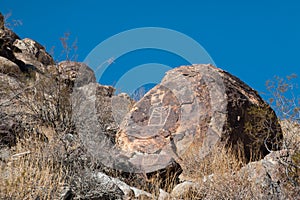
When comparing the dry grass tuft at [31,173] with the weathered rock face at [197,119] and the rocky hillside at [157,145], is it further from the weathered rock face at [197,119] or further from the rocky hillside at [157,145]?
the weathered rock face at [197,119]

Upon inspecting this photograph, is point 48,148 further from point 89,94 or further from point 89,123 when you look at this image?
point 89,94

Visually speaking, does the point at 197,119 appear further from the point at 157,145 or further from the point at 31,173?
the point at 31,173

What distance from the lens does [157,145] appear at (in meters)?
7.74

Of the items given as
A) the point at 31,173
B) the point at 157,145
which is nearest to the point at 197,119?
the point at 157,145

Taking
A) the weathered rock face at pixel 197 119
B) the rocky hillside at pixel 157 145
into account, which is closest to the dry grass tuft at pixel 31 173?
the rocky hillside at pixel 157 145

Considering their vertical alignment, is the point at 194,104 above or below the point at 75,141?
above

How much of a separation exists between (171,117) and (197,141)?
0.75m

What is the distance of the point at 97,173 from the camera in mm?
6016

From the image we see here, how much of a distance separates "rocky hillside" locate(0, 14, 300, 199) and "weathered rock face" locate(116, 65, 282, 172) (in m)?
0.02

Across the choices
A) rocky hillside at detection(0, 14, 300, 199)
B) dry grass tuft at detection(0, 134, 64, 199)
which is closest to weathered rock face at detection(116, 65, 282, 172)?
rocky hillside at detection(0, 14, 300, 199)

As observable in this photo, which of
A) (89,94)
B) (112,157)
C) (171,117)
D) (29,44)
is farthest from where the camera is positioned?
(29,44)

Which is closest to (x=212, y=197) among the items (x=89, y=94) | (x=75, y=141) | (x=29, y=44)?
(x=75, y=141)

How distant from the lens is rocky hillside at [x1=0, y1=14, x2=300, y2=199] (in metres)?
5.63

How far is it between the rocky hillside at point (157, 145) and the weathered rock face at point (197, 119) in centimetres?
2
